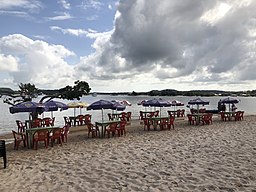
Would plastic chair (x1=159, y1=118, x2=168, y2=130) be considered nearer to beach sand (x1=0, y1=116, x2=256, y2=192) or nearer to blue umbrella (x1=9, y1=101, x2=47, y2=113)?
beach sand (x1=0, y1=116, x2=256, y2=192)

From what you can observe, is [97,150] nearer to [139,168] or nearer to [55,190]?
[139,168]

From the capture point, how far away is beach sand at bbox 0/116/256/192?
22.4ft

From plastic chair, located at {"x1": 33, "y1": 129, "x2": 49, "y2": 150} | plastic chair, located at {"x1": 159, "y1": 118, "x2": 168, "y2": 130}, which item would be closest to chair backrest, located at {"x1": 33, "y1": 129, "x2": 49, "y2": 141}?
plastic chair, located at {"x1": 33, "y1": 129, "x2": 49, "y2": 150}

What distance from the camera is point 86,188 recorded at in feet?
21.9

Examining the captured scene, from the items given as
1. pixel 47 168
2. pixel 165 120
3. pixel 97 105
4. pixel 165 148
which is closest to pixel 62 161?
pixel 47 168

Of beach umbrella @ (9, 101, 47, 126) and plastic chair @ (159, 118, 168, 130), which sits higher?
beach umbrella @ (9, 101, 47, 126)

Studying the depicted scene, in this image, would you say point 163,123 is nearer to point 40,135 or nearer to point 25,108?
point 40,135

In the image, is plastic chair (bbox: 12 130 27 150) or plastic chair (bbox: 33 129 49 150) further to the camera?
plastic chair (bbox: 12 130 27 150)

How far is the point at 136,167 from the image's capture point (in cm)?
848

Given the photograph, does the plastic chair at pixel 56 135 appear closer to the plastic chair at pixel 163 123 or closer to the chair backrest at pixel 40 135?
the chair backrest at pixel 40 135

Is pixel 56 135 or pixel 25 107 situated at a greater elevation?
pixel 25 107

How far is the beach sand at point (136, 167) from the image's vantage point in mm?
6820

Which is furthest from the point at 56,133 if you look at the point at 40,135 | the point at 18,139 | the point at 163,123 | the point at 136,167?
the point at 163,123

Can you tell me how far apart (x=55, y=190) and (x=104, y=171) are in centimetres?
182
